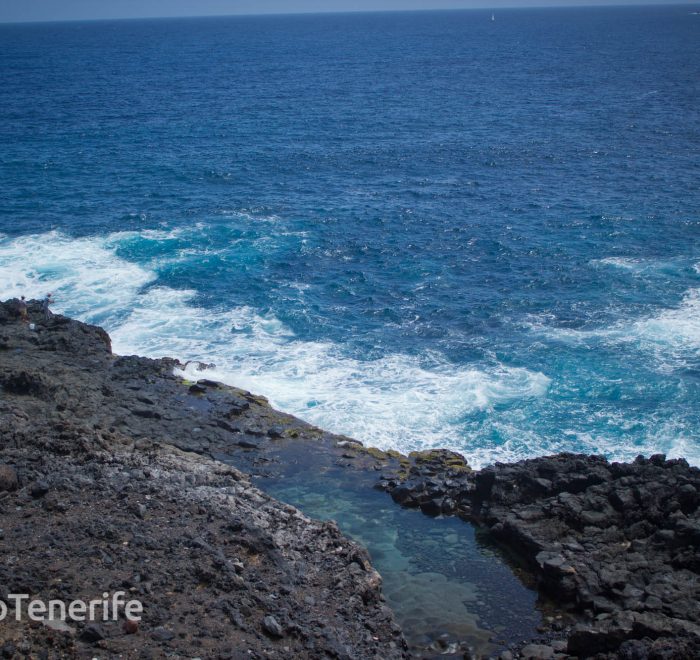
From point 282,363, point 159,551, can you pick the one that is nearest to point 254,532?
point 159,551

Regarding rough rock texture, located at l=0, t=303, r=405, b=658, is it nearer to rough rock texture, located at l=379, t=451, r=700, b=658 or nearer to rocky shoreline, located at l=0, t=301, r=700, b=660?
rocky shoreline, located at l=0, t=301, r=700, b=660

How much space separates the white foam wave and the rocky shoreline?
306 cm

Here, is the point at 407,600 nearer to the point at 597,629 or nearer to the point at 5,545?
the point at 597,629

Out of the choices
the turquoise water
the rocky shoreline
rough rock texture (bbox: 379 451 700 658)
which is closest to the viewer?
the rocky shoreline

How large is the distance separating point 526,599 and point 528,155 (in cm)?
6543

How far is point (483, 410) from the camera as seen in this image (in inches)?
1569

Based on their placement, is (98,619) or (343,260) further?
(343,260)

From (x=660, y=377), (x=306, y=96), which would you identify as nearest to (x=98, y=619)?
(x=660, y=377)

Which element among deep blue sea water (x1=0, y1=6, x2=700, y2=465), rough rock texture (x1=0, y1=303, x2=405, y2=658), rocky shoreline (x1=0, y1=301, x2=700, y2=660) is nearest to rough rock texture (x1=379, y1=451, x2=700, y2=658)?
rocky shoreline (x1=0, y1=301, x2=700, y2=660)

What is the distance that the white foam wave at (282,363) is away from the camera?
129 feet

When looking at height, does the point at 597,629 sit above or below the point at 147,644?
below

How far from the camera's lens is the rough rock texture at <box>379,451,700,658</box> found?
Answer: 74.5ft

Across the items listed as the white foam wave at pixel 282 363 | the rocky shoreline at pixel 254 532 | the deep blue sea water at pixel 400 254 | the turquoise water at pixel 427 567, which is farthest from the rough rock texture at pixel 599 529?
the deep blue sea water at pixel 400 254

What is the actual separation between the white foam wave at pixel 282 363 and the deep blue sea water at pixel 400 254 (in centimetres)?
15
